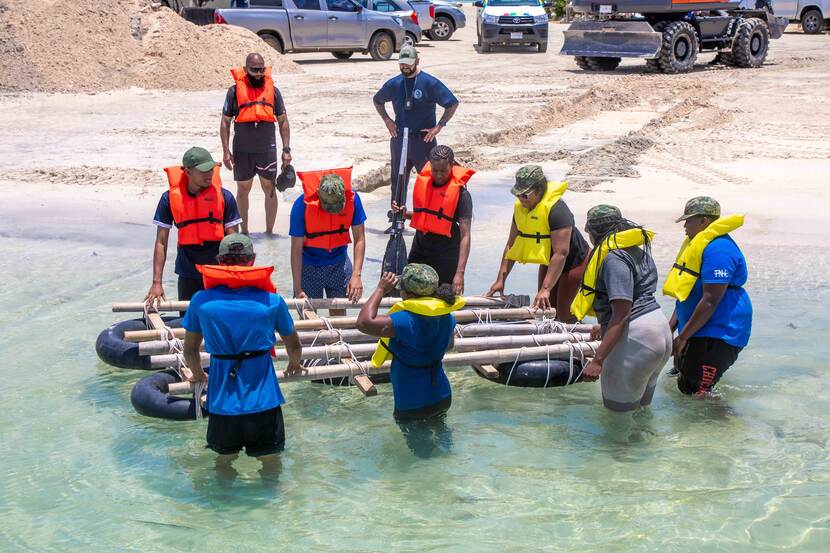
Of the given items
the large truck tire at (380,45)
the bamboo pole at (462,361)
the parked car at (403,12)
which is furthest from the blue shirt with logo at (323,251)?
the parked car at (403,12)

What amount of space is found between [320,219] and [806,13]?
28.7 metres

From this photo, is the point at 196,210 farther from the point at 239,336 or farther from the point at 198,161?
the point at 239,336

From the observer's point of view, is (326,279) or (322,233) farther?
(326,279)

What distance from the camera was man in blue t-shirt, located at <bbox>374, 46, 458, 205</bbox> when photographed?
10.1 m

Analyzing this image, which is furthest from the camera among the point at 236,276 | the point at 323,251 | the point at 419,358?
the point at 323,251

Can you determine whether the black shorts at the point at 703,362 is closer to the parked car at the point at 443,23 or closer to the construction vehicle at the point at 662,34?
the construction vehicle at the point at 662,34

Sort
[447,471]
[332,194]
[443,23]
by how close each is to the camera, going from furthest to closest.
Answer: [443,23]
[332,194]
[447,471]

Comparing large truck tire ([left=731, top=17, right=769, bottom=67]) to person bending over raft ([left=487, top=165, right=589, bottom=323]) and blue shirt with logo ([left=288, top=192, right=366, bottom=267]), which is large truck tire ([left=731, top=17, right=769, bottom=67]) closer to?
person bending over raft ([left=487, top=165, right=589, bottom=323])

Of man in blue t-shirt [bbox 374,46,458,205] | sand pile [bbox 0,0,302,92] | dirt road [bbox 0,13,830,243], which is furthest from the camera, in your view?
sand pile [bbox 0,0,302,92]

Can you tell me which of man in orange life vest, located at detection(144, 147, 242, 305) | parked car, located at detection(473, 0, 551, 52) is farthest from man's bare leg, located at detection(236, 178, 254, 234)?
parked car, located at detection(473, 0, 551, 52)

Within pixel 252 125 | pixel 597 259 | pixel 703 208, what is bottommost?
pixel 597 259

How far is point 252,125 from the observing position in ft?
32.9

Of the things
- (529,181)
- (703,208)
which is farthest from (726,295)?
(529,181)

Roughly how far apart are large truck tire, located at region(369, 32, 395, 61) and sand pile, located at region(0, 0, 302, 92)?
13.4 feet
